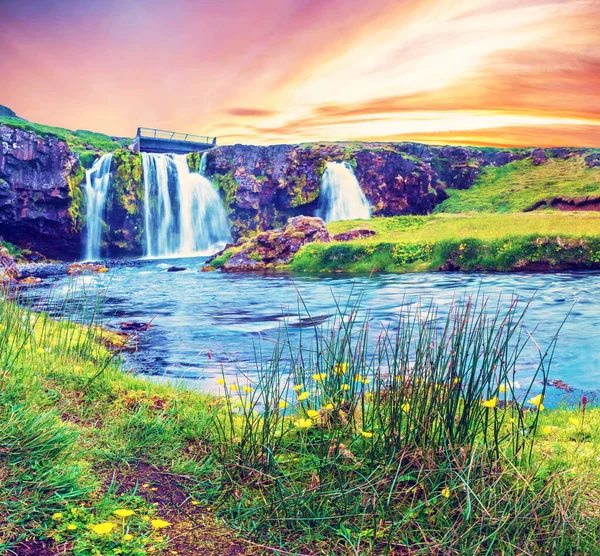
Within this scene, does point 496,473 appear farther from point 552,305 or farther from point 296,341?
point 552,305

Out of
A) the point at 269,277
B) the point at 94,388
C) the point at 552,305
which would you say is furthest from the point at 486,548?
the point at 269,277

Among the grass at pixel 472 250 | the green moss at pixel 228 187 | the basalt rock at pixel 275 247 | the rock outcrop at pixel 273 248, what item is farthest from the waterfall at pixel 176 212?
the grass at pixel 472 250

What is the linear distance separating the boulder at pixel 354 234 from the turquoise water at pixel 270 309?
4.12 metres

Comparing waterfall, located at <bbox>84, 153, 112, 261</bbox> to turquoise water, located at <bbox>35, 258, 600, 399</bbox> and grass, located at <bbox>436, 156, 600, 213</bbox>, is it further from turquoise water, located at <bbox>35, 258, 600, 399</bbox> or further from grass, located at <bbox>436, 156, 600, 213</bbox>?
grass, located at <bbox>436, 156, 600, 213</bbox>

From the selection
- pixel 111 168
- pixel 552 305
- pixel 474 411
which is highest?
pixel 111 168

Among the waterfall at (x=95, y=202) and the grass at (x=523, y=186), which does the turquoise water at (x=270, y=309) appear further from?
the grass at (x=523, y=186)

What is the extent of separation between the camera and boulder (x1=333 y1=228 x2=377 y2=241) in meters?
18.2

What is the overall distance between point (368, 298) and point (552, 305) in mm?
3131

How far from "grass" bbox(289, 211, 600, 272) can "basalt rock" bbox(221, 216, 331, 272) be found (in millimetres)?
660

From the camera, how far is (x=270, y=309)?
9.41 m

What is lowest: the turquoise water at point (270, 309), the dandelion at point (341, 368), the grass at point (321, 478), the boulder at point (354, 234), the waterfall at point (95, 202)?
the turquoise water at point (270, 309)

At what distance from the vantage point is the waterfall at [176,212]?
2662 cm

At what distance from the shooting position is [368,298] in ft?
33.9

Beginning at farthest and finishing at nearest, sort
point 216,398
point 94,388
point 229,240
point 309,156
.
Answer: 1. point 309,156
2. point 229,240
3. point 216,398
4. point 94,388
